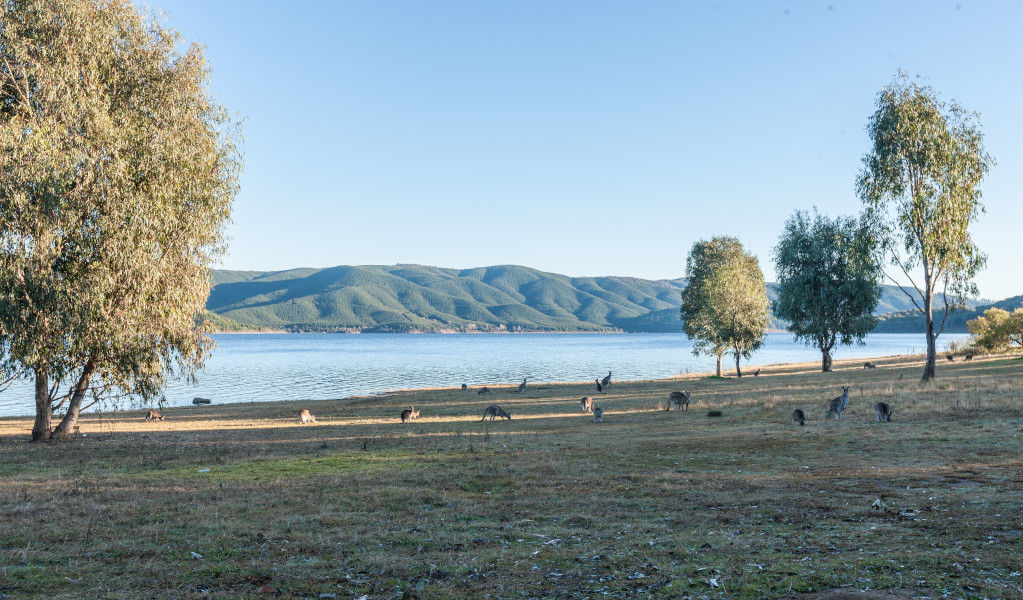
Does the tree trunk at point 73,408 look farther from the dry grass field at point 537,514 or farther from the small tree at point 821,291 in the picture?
the small tree at point 821,291

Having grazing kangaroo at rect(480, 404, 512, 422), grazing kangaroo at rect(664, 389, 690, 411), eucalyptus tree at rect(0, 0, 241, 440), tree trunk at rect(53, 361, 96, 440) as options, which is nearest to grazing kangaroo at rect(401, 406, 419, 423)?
grazing kangaroo at rect(480, 404, 512, 422)

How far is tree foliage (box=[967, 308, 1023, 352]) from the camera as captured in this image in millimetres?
67062

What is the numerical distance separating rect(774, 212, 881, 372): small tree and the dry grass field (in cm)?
3842

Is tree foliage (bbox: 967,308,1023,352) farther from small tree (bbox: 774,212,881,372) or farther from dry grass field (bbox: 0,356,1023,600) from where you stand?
dry grass field (bbox: 0,356,1023,600)

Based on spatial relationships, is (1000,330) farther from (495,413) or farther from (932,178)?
(495,413)

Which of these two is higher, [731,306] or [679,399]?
[731,306]

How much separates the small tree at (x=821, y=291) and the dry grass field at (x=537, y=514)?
3842 cm

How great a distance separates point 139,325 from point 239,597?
17984 mm

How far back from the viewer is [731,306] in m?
62.2

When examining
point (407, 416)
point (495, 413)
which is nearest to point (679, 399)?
point (495, 413)

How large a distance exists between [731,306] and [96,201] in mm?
56542

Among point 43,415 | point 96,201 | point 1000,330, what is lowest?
point 43,415

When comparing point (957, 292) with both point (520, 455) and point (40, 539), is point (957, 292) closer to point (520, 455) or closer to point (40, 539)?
point (520, 455)

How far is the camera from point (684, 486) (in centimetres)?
1297
